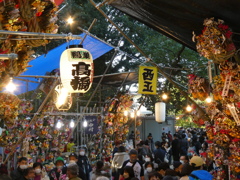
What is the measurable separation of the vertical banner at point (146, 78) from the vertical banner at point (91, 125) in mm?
2611

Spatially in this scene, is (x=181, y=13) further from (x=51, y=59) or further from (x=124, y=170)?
Answer: (x=51, y=59)

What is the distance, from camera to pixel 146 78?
41.2ft

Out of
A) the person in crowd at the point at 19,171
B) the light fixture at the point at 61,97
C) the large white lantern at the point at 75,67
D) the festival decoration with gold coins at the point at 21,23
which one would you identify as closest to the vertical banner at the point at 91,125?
the light fixture at the point at 61,97

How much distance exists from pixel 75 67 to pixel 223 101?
3332 millimetres

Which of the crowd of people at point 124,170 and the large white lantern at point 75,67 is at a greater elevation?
the large white lantern at point 75,67

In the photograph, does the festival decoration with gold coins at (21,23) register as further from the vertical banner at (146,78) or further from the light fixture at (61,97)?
the vertical banner at (146,78)

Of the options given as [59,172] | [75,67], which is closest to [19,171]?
[59,172]

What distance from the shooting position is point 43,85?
45.0 feet

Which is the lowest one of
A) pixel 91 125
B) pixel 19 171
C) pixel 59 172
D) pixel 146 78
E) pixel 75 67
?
pixel 59 172

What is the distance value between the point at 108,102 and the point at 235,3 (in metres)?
9.05

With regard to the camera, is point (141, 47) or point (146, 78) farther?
point (141, 47)

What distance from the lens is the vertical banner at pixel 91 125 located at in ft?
45.9

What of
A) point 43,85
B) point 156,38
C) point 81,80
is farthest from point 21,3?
point 156,38

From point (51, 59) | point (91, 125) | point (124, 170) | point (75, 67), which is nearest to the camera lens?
point (124, 170)
